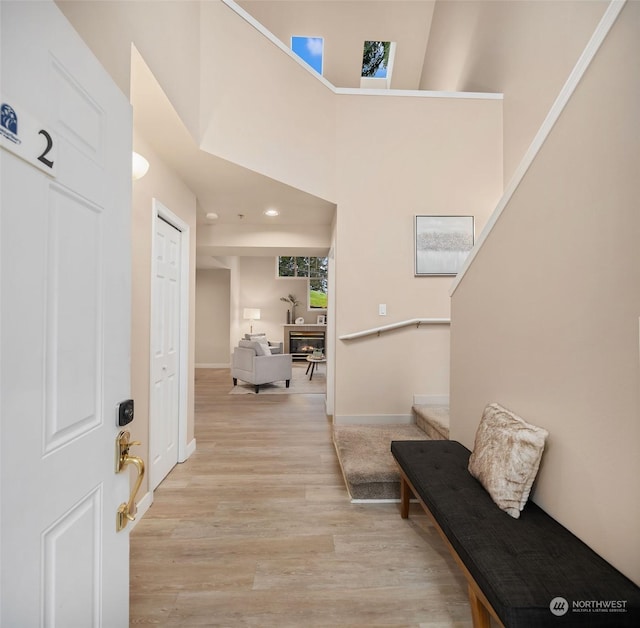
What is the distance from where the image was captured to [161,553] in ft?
6.27

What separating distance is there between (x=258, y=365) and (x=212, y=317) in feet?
11.7

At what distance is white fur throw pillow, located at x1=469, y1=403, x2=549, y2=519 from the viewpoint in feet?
4.70

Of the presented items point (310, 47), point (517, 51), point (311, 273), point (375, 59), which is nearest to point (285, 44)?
point (310, 47)

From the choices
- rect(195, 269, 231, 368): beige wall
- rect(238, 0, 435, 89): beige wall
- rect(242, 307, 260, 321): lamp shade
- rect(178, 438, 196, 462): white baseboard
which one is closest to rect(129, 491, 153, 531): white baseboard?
rect(178, 438, 196, 462): white baseboard

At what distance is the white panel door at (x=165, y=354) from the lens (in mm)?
2570

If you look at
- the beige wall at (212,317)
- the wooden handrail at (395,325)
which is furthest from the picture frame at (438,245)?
the beige wall at (212,317)

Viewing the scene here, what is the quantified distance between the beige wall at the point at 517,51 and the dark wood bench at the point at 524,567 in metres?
3.27

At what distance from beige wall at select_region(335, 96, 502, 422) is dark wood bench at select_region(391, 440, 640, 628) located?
1.95 metres

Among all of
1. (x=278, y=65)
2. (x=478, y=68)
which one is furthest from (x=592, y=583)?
(x=478, y=68)

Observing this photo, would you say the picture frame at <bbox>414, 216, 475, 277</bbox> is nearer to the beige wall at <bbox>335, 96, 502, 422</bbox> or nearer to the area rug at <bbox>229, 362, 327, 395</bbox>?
the beige wall at <bbox>335, 96, 502, 422</bbox>

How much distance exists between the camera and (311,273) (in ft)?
33.7

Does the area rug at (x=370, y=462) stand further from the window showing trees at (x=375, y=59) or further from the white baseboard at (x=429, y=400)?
the window showing trees at (x=375, y=59)

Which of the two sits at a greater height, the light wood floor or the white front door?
the white front door

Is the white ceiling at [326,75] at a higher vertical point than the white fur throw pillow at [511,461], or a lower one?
higher
